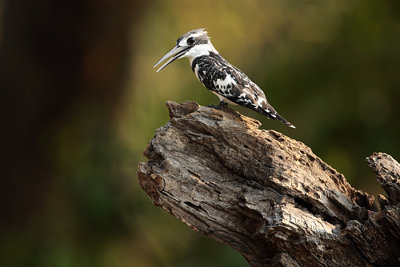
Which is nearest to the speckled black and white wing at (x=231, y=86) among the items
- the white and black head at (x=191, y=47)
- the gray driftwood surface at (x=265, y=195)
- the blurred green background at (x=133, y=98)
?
the white and black head at (x=191, y=47)

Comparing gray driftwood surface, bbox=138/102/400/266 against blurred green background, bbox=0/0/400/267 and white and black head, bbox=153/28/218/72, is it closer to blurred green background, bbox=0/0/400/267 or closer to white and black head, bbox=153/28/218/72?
white and black head, bbox=153/28/218/72

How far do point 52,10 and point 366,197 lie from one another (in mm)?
6960

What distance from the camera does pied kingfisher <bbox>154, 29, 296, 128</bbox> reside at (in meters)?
5.13

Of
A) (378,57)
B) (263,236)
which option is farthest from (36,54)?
(263,236)

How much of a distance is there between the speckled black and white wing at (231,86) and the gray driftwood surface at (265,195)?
0.58 m

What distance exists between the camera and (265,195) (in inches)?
161

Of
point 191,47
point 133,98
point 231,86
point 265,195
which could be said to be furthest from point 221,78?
point 133,98

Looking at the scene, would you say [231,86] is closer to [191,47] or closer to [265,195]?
[191,47]

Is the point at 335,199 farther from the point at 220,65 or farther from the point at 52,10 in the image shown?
the point at 52,10

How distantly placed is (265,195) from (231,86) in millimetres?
1436

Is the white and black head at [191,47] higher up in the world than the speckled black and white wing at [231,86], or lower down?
higher up

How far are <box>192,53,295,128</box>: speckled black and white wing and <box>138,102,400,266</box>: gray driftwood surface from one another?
22.9 inches

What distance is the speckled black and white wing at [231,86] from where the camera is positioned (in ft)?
16.8

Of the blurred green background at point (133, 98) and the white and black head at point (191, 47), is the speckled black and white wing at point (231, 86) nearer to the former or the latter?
the white and black head at point (191, 47)
